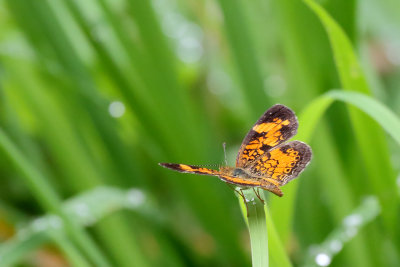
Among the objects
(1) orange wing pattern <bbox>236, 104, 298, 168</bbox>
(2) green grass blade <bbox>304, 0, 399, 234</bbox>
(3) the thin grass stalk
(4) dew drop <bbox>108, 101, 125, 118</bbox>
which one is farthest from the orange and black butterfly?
(4) dew drop <bbox>108, 101, 125, 118</bbox>

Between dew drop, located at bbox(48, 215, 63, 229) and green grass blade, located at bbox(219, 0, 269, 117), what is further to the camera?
green grass blade, located at bbox(219, 0, 269, 117)

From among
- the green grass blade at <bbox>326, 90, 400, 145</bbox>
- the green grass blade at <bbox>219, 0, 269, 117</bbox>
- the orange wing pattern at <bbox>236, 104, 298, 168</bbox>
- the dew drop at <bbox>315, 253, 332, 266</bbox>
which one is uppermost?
the green grass blade at <bbox>219, 0, 269, 117</bbox>

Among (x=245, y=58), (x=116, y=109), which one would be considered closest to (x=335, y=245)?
(x=245, y=58)

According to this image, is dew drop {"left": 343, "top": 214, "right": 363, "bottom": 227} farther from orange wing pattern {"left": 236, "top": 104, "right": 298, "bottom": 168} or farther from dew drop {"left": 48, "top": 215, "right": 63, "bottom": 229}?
dew drop {"left": 48, "top": 215, "right": 63, "bottom": 229}

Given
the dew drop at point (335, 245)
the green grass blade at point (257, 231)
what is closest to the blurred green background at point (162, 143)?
the dew drop at point (335, 245)

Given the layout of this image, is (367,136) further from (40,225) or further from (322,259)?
(40,225)

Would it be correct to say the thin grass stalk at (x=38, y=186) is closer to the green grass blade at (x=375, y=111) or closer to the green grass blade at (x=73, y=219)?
the green grass blade at (x=73, y=219)

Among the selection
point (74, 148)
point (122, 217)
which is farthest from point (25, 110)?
point (122, 217)
